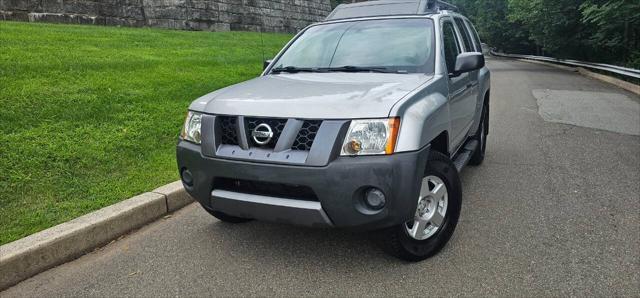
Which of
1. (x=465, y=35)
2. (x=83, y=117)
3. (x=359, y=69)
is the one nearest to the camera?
(x=359, y=69)

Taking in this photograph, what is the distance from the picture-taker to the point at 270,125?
305 cm

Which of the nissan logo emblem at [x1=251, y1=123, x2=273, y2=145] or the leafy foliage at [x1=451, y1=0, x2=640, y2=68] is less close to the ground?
the leafy foliage at [x1=451, y1=0, x2=640, y2=68]

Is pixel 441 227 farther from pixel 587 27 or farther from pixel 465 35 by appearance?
pixel 587 27

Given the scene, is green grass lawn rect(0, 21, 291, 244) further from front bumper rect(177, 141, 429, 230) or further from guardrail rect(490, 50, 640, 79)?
guardrail rect(490, 50, 640, 79)

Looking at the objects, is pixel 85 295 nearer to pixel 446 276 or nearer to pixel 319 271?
pixel 319 271

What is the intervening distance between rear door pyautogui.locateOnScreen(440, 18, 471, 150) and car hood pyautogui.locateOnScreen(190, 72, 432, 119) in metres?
0.47

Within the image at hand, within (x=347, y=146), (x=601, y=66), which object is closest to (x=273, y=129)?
(x=347, y=146)

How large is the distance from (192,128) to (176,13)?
54.7ft

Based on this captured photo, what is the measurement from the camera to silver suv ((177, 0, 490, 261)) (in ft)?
9.47

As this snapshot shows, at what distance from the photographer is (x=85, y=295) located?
3113 mm

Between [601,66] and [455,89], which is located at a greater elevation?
[455,89]

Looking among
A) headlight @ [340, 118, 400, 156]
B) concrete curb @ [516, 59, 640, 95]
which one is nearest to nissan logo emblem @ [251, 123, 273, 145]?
headlight @ [340, 118, 400, 156]

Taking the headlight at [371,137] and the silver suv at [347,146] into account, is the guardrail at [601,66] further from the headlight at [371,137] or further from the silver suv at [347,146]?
the headlight at [371,137]

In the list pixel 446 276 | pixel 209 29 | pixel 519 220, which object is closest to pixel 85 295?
pixel 446 276
